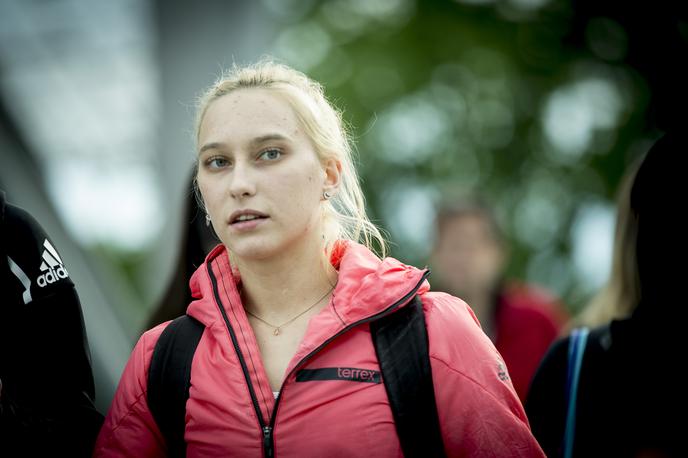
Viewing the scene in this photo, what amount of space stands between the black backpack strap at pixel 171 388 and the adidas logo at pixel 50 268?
0.45 m

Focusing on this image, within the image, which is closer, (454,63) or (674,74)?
(674,74)

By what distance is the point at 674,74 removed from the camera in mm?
13906

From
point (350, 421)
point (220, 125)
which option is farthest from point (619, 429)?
point (220, 125)

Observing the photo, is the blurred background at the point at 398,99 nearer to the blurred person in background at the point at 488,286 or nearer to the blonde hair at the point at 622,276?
the blurred person in background at the point at 488,286

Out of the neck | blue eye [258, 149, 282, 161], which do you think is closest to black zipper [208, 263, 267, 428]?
the neck

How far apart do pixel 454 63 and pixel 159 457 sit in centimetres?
1825

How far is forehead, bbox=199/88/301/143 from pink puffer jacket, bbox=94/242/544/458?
59 centimetres

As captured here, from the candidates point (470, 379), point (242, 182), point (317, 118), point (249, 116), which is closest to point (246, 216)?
point (242, 182)

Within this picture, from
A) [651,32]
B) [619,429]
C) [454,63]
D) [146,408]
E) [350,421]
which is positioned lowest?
[619,429]

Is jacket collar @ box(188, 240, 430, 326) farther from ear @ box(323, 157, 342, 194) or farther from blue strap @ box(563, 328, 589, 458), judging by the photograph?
blue strap @ box(563, 328, 589, 458)

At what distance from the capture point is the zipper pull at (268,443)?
2.48m

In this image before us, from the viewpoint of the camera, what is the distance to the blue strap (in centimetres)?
300

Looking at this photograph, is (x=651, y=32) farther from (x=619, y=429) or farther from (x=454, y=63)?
(x=619, y=429)

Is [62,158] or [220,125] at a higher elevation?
[62,158]
